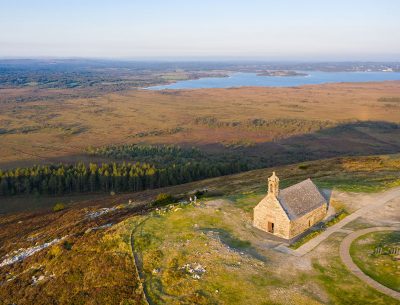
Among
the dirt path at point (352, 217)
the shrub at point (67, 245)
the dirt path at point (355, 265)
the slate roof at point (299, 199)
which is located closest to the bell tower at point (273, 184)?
the slate roof at point (299, 199)

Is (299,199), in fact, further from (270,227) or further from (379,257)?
(379,257)

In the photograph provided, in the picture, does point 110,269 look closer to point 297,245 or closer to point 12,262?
point 12,262

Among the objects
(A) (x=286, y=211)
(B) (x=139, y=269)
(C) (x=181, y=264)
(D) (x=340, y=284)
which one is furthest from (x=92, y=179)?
A: (D) (x=340, y=284)

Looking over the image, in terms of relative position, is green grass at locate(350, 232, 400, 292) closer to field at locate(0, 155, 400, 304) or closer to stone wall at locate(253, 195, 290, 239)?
field at locate(0, 155, 400, 304)

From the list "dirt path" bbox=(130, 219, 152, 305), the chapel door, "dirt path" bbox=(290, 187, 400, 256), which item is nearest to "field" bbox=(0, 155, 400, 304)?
"dirt path" bbox=(130, 219, 152, 305)

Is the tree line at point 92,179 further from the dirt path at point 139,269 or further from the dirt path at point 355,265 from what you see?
the dirt path at point 355,265

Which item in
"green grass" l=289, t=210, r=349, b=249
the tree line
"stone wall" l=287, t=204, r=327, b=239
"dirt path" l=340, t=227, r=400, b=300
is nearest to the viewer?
"dirt path" l=340, t=227, r=400, b=300
